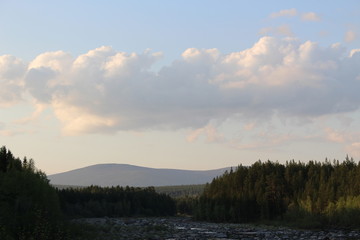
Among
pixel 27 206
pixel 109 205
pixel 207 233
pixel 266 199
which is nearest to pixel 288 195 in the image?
pixel 266 199

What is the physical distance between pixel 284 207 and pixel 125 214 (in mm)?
68549

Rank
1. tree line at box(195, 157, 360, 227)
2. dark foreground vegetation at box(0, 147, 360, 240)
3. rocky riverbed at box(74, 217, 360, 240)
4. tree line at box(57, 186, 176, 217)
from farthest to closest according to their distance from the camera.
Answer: tree line at box(57, 186, 176, 217) < tree line at box(195, 157, 360, 227) < dark foreground vegetation at box(0, 147, 360, 240) < rocky riverbed at box(74, 217, 360, 240)

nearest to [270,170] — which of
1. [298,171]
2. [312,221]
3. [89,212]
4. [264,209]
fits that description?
[298,171]

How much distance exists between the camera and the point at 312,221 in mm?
108188

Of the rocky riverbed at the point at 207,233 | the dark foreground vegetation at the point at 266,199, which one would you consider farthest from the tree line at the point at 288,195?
the rocky riverbed at the point at 207,233

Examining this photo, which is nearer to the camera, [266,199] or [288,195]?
[266,199]

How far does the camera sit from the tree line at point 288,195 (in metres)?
110

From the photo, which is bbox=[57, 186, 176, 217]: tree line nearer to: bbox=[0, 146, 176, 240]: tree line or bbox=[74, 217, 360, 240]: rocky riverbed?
bbox=[74, 217, 360, 240]: rocky riverbed

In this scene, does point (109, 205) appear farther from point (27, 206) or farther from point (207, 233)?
point (27, 206)

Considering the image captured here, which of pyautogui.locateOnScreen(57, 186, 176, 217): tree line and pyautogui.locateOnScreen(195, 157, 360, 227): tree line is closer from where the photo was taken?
pyautogui.locateOnScreen(195, 157, 360, 227): tree line

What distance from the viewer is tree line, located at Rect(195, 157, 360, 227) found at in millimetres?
110062

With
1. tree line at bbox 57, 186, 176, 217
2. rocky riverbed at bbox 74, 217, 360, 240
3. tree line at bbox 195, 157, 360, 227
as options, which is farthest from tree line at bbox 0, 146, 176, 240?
tree line at bbox 57, 186, 176, 217

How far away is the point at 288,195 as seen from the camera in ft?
463

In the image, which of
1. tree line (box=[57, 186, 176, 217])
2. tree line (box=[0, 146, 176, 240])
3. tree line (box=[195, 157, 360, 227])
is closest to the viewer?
tree line (box=[0, 146, 176, 240])
